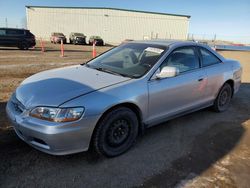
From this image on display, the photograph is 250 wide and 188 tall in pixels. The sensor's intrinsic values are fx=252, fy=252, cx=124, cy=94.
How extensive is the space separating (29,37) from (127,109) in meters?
19.8

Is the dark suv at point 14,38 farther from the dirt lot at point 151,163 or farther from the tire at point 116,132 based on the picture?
the tire at point 116,132

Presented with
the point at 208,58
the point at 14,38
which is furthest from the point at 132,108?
the point at 14,38

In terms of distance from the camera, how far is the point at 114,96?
3209mm

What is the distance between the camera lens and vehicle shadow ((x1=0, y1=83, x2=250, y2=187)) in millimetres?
2918

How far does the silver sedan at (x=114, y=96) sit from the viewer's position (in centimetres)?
292

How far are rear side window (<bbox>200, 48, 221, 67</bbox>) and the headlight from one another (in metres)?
2.80

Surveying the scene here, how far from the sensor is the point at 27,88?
3.41 m

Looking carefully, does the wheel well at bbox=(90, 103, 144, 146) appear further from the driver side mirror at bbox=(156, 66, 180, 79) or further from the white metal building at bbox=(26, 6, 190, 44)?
the white metal building at bbox=(26, 6, 190, 44)

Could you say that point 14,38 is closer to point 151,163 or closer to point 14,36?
point 14,36

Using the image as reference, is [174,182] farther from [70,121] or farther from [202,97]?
[202,97]

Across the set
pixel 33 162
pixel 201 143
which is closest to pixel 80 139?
pixel 33 162

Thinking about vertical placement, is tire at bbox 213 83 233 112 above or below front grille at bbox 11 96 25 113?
below

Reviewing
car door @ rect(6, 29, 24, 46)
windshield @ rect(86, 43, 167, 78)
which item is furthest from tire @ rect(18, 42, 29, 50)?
windshield @ rect(86, 43, 167, 78)

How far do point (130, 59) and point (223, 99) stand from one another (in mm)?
2484
